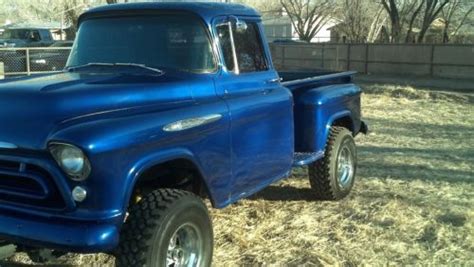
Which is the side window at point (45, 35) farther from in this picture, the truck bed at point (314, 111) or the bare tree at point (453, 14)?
the truck bed at point (314, 111)

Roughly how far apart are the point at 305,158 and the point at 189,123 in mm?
2061

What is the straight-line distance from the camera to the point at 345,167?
667 centimetres

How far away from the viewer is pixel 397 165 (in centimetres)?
802

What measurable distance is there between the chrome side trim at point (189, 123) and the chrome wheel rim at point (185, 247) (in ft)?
2.04

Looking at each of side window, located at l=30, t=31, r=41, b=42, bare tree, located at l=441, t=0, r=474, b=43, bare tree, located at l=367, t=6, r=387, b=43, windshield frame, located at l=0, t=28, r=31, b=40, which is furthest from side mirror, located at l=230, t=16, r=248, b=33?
bare tree, located at l=367, t=6, r=387, b=43

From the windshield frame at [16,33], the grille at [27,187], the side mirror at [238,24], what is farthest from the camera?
the windshield frame at [16,33]

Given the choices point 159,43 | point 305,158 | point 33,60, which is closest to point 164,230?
point 159,43

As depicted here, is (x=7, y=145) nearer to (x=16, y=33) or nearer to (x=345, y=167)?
(x=345, y=167)

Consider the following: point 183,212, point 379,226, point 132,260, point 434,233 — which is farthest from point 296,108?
point 132,260

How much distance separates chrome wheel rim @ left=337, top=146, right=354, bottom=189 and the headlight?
374cm

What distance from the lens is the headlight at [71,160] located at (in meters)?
3.19

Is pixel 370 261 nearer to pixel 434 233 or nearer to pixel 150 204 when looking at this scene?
pixel 434 233

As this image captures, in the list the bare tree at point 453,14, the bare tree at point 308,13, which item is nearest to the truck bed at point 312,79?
the bare tree at point 453,14

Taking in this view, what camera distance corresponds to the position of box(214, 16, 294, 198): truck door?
4.46 metres
